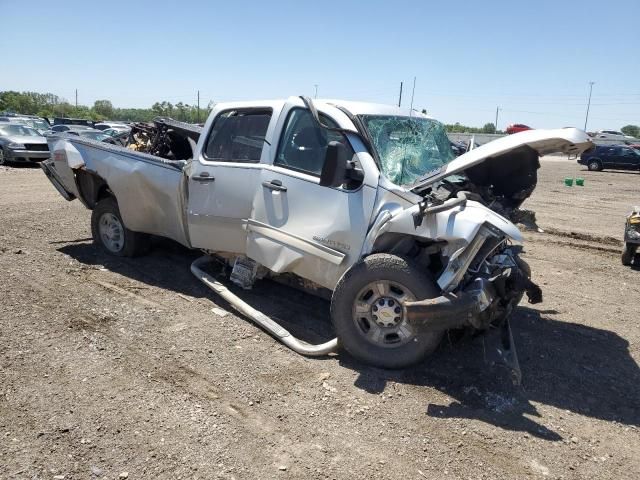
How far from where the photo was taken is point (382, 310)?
4047 millimetres

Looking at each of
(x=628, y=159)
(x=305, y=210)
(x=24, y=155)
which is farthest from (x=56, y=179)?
(x=628, y=159)

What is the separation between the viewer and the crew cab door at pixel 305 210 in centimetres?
423

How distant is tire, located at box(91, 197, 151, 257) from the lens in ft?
21.9

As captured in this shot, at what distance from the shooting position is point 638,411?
3.72 meters

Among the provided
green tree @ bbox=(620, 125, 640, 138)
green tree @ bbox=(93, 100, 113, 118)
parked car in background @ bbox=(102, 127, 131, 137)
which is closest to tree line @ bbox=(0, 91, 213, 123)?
green tree @ bbox=(93, 100, 113, 118)

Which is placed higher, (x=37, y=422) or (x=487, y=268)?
(x=487, y=268)

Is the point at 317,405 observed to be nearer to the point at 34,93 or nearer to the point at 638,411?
the point at 638,411

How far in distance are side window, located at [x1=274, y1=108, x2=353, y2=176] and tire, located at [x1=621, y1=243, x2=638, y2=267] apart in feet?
18.0

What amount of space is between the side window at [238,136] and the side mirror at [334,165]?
3.97 feet

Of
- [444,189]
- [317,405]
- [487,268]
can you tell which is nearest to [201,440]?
[317,405]

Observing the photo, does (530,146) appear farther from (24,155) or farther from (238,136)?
(24,155)

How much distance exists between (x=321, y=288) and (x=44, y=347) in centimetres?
235

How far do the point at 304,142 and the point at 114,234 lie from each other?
3.36 metres

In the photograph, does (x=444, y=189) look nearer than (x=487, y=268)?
No
